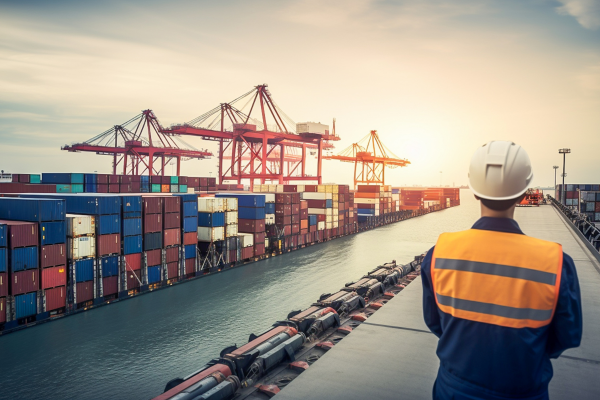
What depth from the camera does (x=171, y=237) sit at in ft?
73.9

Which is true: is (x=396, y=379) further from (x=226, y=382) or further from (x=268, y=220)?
(x=268, y=220)

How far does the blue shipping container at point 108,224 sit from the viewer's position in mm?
18531

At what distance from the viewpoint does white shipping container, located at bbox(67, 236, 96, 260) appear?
57.1ft

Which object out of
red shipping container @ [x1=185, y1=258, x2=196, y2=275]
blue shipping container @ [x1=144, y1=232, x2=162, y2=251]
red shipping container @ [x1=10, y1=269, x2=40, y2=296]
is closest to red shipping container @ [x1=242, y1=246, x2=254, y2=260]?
red shipping container @ [x1=185, y1=258, x2=196, y2=275]

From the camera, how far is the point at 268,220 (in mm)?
33656

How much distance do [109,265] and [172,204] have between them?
4.91 m

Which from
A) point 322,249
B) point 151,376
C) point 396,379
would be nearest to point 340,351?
point 396,379

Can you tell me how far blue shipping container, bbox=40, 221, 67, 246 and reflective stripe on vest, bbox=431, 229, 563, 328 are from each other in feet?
57.3

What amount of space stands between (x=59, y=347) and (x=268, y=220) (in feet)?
67.8

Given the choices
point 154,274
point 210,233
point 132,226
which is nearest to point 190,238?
point 210,233

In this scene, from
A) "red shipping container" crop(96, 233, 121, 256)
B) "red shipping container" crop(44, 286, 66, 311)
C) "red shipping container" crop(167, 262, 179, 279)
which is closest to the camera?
"red shipping container" crop(44, 286, 66, 311)

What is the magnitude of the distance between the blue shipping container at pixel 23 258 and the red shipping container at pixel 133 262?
4793mm

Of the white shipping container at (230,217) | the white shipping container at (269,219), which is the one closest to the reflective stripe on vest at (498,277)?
the white shipping container at (230,217)

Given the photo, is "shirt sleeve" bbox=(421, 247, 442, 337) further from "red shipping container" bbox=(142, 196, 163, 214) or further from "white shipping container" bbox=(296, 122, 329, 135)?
"white shipping container" bbox=(296, 122, 329, 135)
